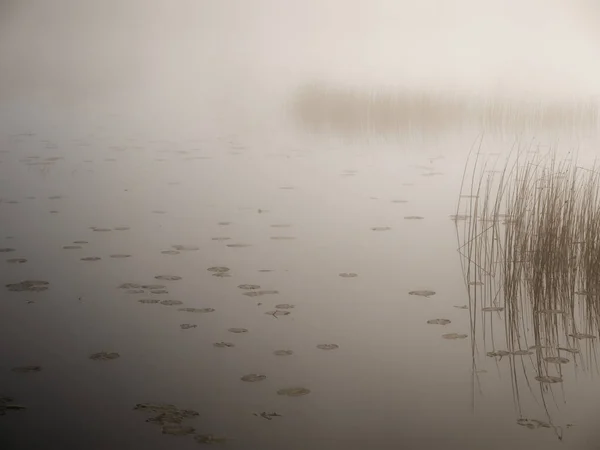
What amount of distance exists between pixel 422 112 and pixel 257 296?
0.87 metres

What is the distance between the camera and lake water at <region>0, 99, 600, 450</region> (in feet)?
7.04

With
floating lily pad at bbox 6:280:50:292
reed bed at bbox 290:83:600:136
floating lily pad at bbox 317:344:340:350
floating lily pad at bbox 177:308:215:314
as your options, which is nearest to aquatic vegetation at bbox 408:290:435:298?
floating lily pad at bbox 317:344:340:350

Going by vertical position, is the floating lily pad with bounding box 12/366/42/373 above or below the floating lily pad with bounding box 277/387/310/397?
above

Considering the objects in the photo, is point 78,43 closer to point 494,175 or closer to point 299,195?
point 299,195

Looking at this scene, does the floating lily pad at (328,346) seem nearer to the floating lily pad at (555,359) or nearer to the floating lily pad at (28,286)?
the floating lily pad at (555,359)

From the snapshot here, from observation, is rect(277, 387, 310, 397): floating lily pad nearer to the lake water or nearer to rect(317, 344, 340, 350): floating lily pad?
the lake water

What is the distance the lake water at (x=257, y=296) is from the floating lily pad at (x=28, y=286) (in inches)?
0.8

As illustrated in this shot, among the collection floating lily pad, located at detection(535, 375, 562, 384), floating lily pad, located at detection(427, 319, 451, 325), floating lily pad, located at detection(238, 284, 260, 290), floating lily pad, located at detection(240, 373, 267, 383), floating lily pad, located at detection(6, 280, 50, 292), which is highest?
floating lily pad, located at detection(6, 280, 50, 292)

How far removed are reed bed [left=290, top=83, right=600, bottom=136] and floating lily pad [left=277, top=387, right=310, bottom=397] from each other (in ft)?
2.96

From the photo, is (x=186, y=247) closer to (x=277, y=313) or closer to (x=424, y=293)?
(x=277, y=313)

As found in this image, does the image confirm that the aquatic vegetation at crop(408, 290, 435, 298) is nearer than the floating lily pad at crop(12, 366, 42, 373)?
No

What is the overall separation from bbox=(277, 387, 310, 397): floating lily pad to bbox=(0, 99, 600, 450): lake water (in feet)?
0.04

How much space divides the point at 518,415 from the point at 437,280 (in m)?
0.54

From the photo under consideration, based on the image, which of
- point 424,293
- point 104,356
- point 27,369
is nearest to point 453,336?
point 424,293
